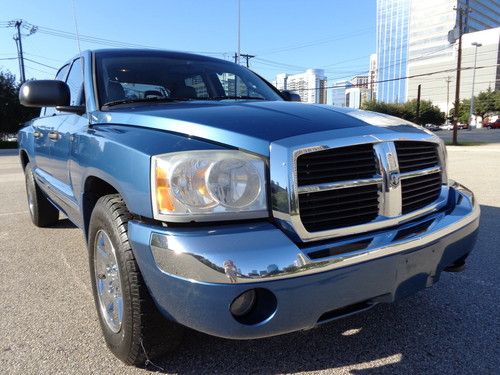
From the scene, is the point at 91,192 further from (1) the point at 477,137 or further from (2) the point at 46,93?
(1) the point at 477,137

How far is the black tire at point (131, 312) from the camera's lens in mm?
1936

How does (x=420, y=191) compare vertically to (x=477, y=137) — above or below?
above

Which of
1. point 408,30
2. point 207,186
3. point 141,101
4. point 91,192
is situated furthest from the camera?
point 408,30

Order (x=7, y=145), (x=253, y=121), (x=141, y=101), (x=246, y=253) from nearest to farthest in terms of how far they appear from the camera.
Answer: (x=246, y=253), (x=253, y=121), (x=141, y=101), (x=7, y=145)

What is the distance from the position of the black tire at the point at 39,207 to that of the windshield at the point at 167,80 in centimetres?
240

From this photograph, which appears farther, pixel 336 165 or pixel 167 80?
pixel 167 80

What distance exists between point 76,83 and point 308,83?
4691 cm

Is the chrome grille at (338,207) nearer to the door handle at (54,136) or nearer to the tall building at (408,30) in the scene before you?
the door handle at (54,136)

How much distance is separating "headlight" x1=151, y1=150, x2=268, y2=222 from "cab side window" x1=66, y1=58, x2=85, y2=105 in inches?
65.6

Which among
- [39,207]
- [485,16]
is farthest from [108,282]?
[485,16]

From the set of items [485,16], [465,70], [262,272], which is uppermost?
[485,16]

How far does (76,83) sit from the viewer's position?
141 inches

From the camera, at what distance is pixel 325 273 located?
70.3 inches

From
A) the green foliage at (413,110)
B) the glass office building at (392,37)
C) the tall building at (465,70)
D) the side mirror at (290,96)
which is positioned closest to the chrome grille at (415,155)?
the side mirror at (290,96)
